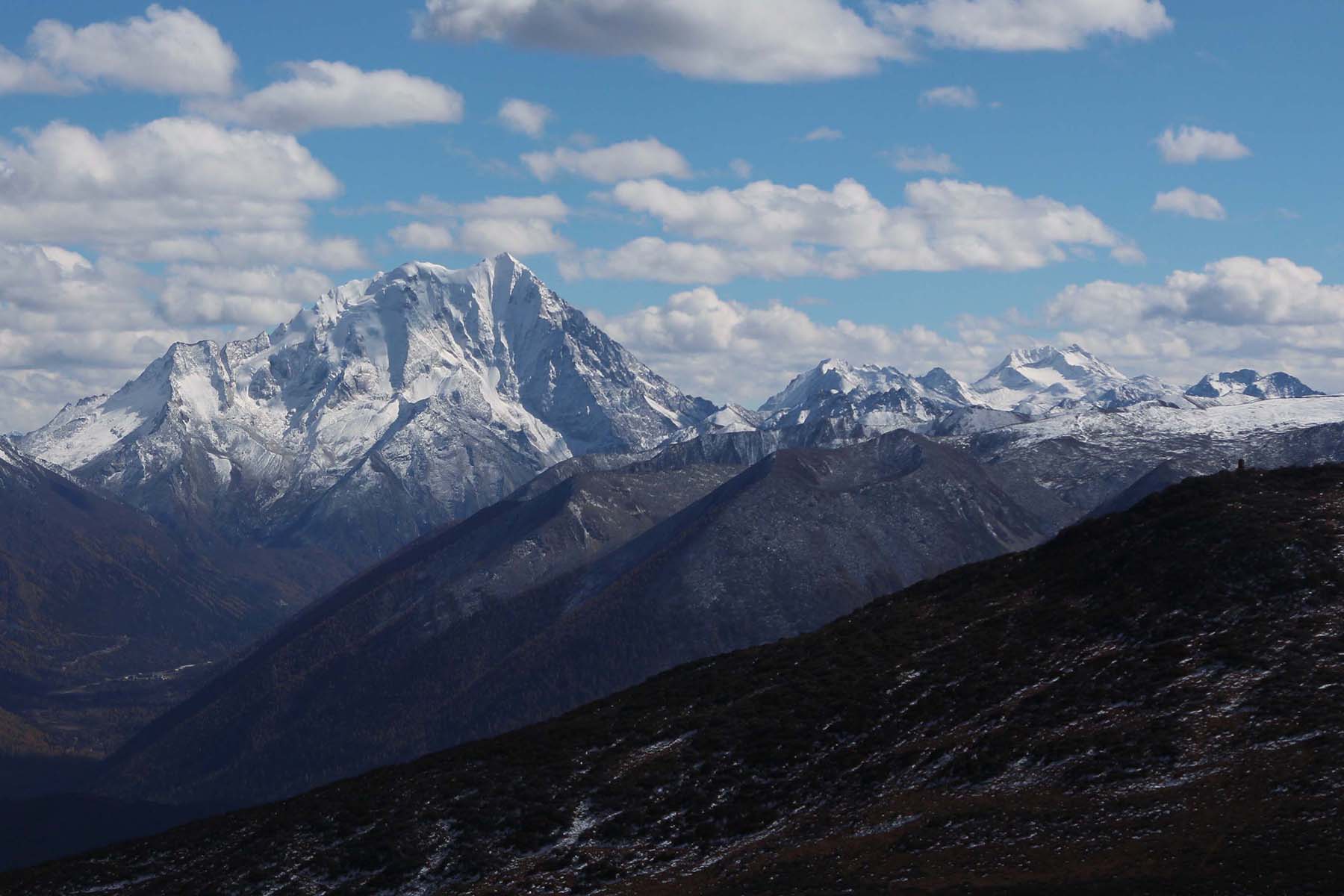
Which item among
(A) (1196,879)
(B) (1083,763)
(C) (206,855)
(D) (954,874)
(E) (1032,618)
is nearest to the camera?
(A) (1196,879)

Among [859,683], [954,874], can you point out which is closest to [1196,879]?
[954,874]

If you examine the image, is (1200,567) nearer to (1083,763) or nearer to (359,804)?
(1083,763)

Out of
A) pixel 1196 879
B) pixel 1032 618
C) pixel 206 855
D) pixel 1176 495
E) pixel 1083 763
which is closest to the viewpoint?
pixel 1196 879

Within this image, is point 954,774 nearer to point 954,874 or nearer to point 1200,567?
point 954,874

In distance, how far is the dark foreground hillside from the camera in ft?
298

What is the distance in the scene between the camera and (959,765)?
10969cm

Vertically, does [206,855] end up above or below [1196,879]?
above

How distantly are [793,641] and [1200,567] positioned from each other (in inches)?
1930

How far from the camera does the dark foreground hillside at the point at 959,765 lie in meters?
90.8

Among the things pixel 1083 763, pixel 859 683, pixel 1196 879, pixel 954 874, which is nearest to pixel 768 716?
pixel 859 683

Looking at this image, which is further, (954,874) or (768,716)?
(768,716)

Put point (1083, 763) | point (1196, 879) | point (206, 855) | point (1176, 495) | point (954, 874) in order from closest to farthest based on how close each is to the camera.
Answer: point (1196, 879) → point (954, 874) → point (1083, 763) → point (206, 855) → point (1176, 495)

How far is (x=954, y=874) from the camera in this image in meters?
89.1

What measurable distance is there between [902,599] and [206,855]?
84.3 meters
